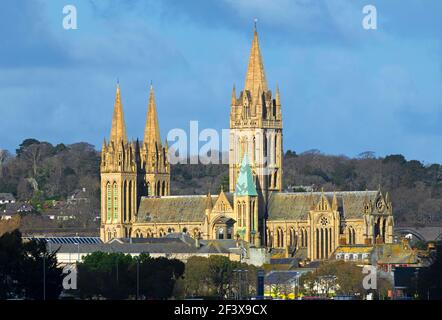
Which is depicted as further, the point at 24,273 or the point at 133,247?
the point at 133,247

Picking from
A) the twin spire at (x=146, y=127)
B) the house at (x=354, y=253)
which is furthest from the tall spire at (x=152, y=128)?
Result: the house at (x=354, y=253)

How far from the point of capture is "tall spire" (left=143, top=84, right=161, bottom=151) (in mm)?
188250

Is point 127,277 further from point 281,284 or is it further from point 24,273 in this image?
point 281,284

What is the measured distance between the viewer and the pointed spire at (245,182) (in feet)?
582

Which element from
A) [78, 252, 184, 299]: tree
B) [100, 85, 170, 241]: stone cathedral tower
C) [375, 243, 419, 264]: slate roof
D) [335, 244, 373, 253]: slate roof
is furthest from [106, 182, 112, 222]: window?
[78, 252, 184, 299]: tree

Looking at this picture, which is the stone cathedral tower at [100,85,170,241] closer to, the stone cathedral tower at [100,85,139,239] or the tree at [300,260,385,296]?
the stone cathedral tower at [100,85,139,239]

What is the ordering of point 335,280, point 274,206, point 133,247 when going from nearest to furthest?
1. point 335,280
2. point 133,247
3. point 274,206

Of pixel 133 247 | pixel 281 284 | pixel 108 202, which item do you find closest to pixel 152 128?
pixel 108 202

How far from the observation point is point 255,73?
595 feet

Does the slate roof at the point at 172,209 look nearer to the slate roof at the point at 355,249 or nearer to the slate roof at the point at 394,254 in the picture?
the slate roof at the point at 355,249

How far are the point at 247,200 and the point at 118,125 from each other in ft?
47.5

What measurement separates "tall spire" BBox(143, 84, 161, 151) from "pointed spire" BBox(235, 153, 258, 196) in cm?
1237
